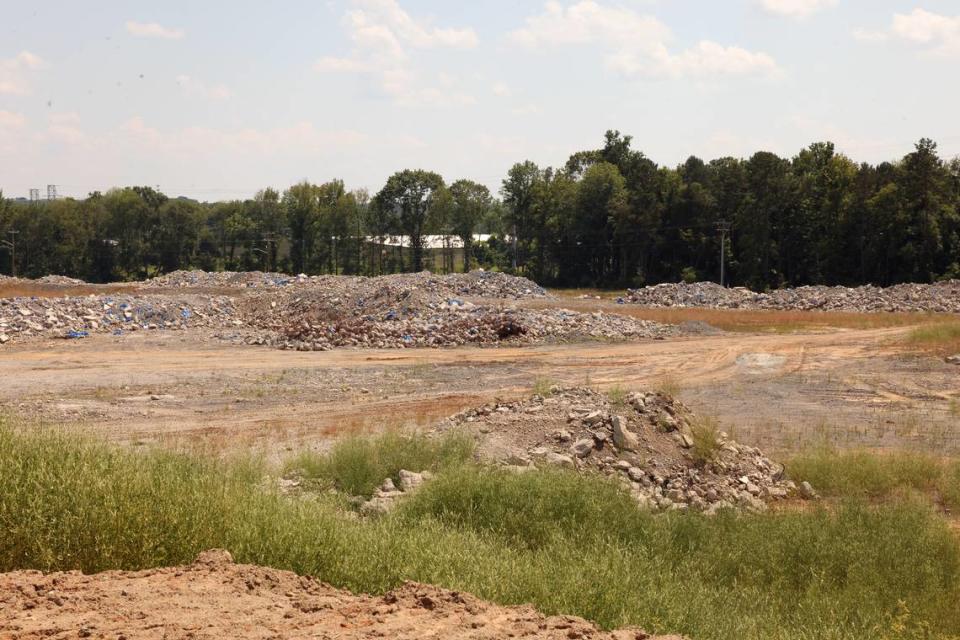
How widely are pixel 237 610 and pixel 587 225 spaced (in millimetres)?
88964

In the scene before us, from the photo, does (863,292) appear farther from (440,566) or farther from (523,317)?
(440,566)

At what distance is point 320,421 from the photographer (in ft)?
66.4

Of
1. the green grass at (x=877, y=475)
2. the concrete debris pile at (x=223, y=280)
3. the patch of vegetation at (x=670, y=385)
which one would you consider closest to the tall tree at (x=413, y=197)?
the concrete debris pile at (x=223, y=280)

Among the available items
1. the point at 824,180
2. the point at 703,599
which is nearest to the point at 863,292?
the point at 824,180

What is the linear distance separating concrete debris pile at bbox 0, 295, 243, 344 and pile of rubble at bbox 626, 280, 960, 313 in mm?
27967

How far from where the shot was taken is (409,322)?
3766 centimetres

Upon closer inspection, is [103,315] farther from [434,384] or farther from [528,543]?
[528,543]

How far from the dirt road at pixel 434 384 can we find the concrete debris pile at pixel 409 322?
5.93 feet

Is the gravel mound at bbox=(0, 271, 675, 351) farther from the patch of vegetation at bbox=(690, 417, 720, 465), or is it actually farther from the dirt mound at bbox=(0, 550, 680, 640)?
the dirt mound at bbox=(0, 550, 680, 640)

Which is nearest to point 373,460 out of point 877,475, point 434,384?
point 877,475

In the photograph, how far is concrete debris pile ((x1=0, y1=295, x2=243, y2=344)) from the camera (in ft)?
124

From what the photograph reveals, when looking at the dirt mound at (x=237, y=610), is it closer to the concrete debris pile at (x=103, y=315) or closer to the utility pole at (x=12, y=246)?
the concrete debris pile at (x=103, y=315)

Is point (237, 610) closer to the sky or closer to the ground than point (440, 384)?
closer to the sky

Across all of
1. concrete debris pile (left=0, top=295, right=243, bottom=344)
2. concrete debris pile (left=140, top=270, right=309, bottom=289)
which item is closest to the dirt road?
concrete debris pile (left=0, top=295, right=243, bottom=344)
